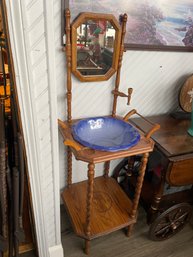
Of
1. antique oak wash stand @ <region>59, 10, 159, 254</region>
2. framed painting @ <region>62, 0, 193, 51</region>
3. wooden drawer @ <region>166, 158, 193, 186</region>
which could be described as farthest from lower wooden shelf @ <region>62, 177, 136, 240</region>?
framed painting @ <region>62, 0, 193, 51</region>

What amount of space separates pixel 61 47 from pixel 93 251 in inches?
51.0

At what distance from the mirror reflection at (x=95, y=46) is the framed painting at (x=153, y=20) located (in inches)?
3.0

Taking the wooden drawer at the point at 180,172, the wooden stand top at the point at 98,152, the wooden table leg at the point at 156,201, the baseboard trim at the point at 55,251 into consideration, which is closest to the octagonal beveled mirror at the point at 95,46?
the wooden stand top at the point at 98,152

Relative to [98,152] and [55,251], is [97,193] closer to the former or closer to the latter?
[55,251]

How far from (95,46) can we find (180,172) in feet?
2.91

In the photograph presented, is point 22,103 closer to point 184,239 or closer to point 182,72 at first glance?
point 182,72

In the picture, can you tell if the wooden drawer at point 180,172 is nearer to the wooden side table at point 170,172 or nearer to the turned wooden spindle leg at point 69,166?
the wooden side table at point 170,172

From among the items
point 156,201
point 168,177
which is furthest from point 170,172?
point 156,201

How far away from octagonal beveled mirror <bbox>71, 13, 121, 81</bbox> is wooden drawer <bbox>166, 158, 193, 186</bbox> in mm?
661

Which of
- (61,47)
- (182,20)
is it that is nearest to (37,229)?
(61,47)

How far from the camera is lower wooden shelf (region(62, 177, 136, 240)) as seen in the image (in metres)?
1.44

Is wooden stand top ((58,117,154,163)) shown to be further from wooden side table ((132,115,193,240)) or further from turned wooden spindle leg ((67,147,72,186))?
turned wooden spindle leg ((67,147,72,186))

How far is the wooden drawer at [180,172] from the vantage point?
1280 mm

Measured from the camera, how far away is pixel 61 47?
49.6 inches
